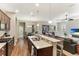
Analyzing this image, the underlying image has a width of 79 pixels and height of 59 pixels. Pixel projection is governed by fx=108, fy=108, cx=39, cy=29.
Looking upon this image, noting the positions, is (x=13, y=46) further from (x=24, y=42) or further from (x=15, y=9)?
(x=15, y=9)

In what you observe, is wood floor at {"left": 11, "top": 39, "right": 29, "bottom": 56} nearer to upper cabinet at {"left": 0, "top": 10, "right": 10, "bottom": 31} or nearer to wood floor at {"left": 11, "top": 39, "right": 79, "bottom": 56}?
wood floor at {"left": 11, "top": 39, "right": 79, "bottom": 56}

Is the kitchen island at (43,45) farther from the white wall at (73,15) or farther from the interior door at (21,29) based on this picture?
the white wall at (73,15)

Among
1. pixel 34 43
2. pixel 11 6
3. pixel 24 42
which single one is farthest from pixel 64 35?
pixel 11 6

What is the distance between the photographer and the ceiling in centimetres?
218

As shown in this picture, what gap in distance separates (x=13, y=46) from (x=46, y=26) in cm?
82

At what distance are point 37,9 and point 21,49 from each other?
91cm

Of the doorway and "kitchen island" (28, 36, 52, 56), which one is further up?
the doorway

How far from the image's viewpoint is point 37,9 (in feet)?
7.38

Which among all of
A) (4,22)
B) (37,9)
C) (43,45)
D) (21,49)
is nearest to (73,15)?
Result: (37,9)

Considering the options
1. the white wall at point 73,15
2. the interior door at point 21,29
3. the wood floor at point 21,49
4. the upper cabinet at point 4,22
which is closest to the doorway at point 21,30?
the interior door at point 21,29

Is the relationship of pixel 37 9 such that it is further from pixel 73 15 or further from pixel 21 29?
pixel 73 15

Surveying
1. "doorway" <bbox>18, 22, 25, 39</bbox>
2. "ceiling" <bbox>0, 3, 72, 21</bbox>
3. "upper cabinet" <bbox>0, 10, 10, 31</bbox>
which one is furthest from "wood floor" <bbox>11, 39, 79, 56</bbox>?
"ceiling" <bbox>0, 3, 72, 21</bbox>

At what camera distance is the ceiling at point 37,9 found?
2180mm

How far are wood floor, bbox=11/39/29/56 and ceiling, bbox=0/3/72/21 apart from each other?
53 cm
